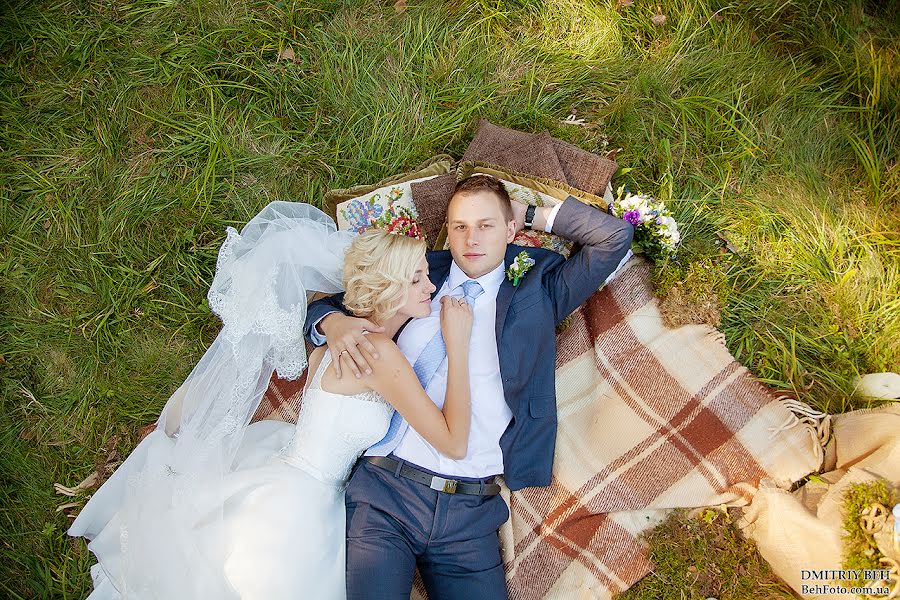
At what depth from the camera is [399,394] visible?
402cm

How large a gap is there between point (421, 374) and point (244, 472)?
1472 millimetres

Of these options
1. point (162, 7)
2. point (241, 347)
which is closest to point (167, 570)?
point (241, 347)

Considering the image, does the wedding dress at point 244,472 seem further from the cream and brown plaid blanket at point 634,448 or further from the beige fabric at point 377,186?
the cream and brown plaid blanket at point 634,448

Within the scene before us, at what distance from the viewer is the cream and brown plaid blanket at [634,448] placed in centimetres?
451

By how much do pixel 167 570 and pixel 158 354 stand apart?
2.18m

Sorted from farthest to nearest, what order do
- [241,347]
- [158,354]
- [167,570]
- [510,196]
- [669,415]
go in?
[158,354], [510,196], [669,415], [241,347], [167,570]

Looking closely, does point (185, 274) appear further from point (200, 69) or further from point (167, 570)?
point (167, 570)

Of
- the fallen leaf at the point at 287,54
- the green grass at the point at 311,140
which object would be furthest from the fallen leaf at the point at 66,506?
the fallen leaf at the point at 287,54

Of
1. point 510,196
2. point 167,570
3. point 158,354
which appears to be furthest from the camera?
point 158,354

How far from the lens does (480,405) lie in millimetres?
4582

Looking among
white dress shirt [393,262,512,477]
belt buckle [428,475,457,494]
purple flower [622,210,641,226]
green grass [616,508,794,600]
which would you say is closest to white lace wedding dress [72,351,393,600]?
white dress shirt [393,262,512,477]

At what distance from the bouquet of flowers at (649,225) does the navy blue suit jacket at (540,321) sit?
1.15 feet

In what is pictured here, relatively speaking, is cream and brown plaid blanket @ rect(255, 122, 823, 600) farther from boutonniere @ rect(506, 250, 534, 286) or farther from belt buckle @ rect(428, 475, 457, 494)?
boutonniere @ rect(506, 250, 534, 286)

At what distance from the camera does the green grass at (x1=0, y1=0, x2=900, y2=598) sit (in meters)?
5.19
